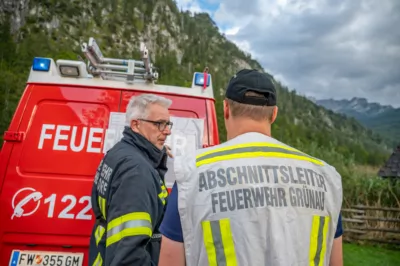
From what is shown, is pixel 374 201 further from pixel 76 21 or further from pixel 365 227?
pixel 76 21

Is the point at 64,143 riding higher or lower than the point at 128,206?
higher

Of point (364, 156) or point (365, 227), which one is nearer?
point (365, 227)

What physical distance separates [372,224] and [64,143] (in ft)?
44.3

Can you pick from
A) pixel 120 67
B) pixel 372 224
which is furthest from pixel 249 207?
pixel 372 224

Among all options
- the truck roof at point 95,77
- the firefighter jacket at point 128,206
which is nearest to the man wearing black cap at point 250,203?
the firefighter jacket at point 128,206

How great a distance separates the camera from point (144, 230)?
200 centimetres

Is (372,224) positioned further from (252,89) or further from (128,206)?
(252,89)

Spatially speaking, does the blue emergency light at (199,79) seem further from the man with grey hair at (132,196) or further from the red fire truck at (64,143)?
the man with grey hair at (132,196)

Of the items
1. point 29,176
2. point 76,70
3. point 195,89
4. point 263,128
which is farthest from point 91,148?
point 263,128

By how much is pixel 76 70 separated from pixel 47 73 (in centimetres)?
22

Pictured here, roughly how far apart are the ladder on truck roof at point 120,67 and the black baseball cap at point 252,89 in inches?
59.6

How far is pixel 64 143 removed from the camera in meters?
2.79

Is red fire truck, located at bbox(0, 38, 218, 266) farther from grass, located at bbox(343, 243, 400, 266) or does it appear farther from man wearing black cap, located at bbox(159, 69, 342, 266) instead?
grass, located at bbox(343, 243, 400, 266)

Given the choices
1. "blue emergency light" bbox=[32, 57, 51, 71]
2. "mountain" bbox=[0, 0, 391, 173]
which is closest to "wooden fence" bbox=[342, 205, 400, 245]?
"blue emergency light" bbox=[32, 57, 51, 71]
